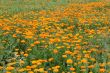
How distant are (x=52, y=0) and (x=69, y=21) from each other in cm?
1102

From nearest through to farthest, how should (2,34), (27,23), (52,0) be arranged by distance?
(2,34), (27,23), (52,0)

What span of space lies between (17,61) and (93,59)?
1.41 metres

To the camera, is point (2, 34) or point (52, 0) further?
point (52, 0)

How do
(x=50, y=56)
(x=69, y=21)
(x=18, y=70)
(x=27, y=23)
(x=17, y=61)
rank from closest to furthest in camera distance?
1. (x=18, y=70)
2. (x=17, y=61)
3. (x=50, y=56)
4. (x=27, y=23)
5. (x=69, y=21)

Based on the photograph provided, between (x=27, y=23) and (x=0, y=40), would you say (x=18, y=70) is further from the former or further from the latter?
(x=27, y=23)

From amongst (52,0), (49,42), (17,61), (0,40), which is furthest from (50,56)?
(52,0)

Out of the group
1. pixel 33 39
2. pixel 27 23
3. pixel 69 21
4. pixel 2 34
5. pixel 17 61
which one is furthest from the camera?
pixel 69 21

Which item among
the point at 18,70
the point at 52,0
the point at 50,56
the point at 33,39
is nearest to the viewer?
the point at 18,70

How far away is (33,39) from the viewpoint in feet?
27.5

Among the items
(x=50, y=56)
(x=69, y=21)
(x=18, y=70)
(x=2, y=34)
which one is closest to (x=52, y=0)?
(x=69, y=21)

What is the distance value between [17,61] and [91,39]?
245cm

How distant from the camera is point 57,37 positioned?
839 cm

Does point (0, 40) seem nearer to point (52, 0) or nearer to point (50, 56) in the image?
point (50, 56)

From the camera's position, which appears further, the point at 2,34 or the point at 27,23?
the point at 27,23
